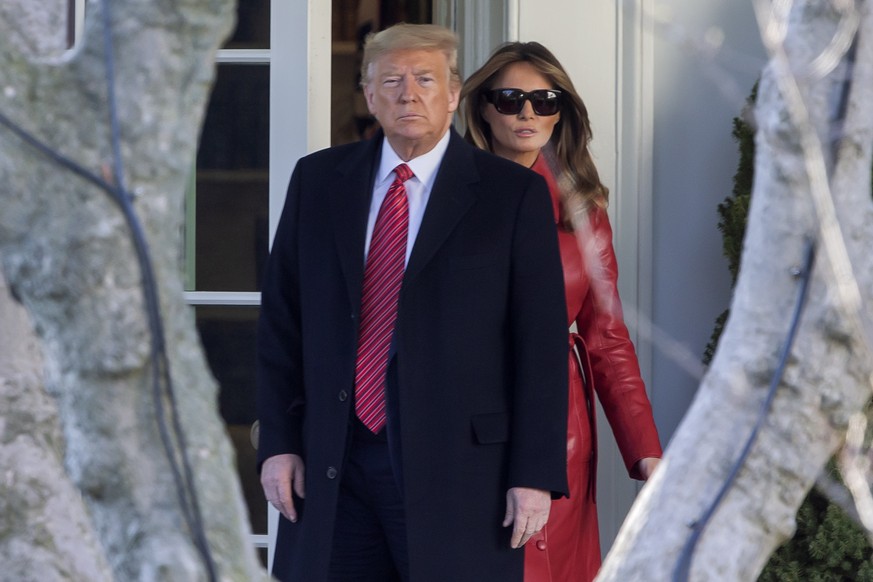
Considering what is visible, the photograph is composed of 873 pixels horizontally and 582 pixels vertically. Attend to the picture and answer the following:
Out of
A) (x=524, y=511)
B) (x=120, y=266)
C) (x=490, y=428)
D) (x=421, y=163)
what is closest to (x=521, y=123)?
(x=421, y=163)

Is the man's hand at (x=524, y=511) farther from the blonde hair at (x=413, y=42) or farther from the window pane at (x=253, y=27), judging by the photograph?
the window pane at (x=253, y=27)

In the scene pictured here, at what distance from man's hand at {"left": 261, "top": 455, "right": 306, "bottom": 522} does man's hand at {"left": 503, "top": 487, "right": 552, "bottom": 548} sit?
15.3 inches

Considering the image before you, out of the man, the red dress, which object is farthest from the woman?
the man

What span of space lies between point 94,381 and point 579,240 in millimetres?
1869

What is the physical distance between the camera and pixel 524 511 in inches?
98.8

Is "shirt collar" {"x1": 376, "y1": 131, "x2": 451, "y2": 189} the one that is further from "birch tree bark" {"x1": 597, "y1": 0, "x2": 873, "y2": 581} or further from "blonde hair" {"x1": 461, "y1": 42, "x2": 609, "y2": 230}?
"birch tree bark" {"x1": 597, "y1": 0, "x2": 873, "y2": 581}

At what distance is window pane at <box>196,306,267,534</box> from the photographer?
363 cm

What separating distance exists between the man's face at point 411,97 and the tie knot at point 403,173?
0.10 ft

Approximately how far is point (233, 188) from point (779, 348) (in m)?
2.46

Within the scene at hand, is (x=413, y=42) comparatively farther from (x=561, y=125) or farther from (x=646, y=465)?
(x=646, y=465)

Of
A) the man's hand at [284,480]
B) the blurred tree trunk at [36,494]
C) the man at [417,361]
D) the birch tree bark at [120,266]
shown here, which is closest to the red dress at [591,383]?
the man at [417,361]

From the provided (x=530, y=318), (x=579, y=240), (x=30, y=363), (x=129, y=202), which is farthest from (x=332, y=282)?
(x=129, y=202)

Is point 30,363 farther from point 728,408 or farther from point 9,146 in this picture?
point 728,408

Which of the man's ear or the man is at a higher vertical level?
the man's ear
